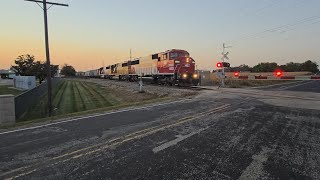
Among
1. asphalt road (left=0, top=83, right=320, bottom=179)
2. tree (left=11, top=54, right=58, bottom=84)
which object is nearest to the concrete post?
asphalt road (left=0, top=83, right=320, bottom=179)

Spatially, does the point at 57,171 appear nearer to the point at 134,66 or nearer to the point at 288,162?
the point at 288,162

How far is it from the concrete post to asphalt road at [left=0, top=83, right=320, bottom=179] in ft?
12.1

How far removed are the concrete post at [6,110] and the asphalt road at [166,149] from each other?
3.68 m

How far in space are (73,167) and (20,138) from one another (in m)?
3.45

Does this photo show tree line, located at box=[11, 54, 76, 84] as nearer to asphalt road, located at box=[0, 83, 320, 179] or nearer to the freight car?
the freight car

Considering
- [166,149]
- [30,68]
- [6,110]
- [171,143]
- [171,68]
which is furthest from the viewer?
[30,68]

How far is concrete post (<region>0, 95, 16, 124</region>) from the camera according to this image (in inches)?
503

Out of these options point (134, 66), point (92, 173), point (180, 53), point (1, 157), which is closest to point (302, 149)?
point (92, 173)

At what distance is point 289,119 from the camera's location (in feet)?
38.0

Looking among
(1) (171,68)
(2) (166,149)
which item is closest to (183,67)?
(1) (171,68)

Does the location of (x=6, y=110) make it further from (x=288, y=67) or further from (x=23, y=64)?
(x=288, y=67)

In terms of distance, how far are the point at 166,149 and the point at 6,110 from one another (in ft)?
29.0

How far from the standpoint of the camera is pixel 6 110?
12914 mm

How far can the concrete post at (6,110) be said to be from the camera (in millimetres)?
12777
